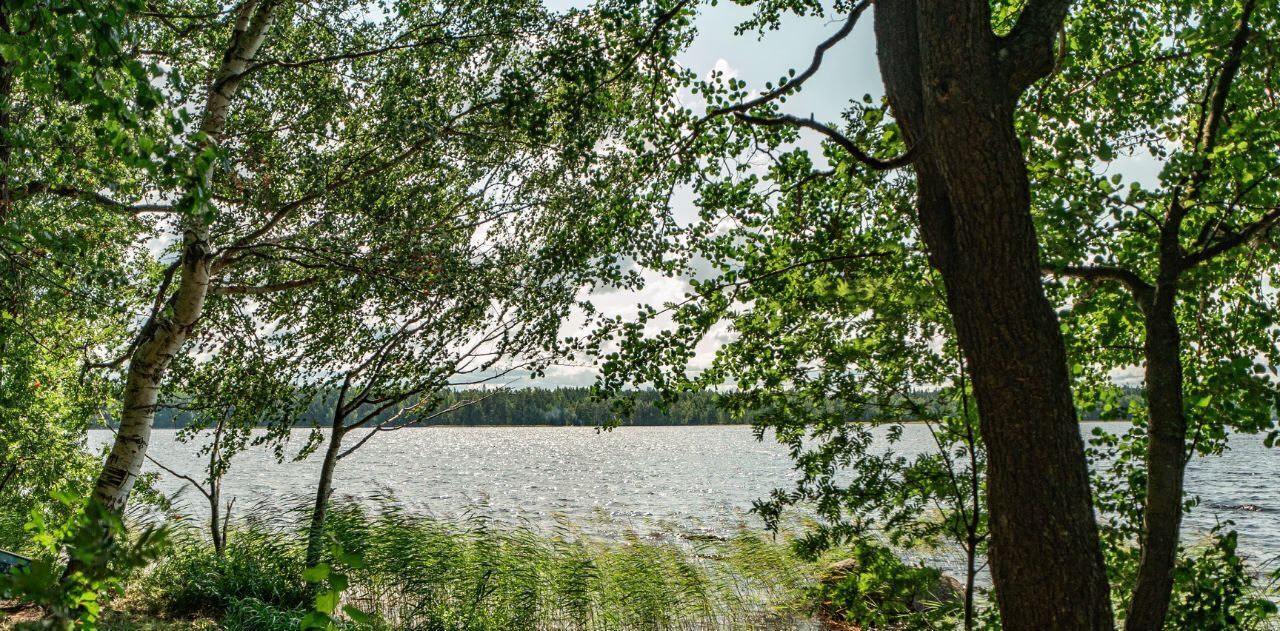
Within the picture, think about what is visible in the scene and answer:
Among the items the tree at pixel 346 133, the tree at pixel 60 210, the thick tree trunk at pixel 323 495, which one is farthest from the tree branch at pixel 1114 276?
the thick tree trunk at pixel 323 495

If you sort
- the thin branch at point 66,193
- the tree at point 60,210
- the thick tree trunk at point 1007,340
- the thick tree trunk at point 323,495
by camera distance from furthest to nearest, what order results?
the thick tree trunk at point 323,495, the thin branch at point 66,193, the thick tree trunk at point 1007,340, the tree at point 60,210

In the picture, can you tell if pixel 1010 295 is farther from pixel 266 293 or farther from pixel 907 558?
pixel 907 558

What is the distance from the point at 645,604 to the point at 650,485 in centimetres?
2625

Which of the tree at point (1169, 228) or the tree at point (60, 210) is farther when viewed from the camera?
the tree at point (1169, 228)

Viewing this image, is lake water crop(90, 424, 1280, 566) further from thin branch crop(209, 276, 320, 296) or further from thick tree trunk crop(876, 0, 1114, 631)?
thick tree trunk crop(876, 0, 1114, 631)

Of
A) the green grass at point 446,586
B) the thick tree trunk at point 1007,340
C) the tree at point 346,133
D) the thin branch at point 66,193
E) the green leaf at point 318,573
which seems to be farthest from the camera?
the green grass at point 446,586

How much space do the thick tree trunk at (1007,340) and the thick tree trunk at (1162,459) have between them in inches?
63.4

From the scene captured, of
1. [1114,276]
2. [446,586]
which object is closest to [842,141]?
[1114,276]

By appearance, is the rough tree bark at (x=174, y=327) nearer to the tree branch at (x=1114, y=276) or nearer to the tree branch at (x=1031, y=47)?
the tree branch at (x=1031, y=47)

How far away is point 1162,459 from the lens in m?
4.47

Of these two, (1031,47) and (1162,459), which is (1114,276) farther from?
(1031,47)

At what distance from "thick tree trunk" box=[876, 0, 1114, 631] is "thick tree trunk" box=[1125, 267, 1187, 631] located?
5.28 feet

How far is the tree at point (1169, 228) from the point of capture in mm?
4328

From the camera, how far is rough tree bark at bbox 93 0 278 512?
5.64 metres
